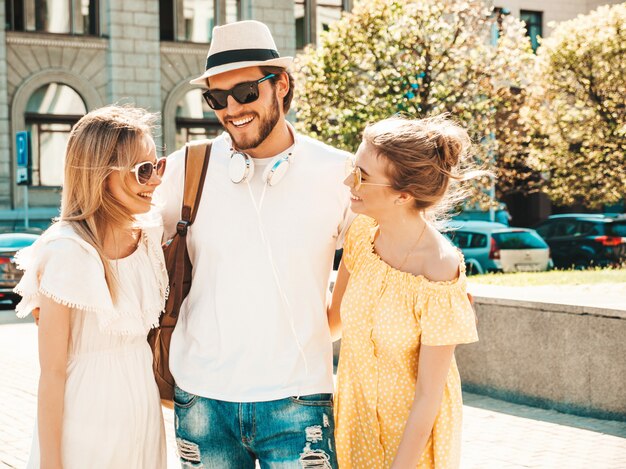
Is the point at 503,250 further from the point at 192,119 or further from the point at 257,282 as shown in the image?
the point at 257,282

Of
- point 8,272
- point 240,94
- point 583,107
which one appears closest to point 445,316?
point 240,94

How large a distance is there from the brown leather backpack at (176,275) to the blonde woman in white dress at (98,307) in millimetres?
55

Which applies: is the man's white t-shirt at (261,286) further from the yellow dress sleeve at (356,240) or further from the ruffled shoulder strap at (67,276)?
the ruffled shoulder strap at (67,276)

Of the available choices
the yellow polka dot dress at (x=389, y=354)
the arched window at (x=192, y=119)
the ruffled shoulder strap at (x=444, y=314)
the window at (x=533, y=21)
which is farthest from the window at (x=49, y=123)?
the ruffled shoulder strap at (x=444, y=314)

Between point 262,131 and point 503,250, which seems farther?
point 503,250

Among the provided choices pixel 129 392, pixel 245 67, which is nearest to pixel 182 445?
pixel 129 392

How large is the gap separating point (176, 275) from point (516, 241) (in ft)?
56.7

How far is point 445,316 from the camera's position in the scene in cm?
295

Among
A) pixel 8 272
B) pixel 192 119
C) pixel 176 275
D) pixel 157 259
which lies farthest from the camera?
pixel 192 119

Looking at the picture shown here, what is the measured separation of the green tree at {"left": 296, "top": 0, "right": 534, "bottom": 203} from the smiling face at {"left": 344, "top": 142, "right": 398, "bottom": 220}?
16.7 meters

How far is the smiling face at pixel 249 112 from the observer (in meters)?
3.43

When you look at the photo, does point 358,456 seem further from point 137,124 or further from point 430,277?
point 137,124

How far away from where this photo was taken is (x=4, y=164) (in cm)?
2844

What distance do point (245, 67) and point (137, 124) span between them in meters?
0.44
